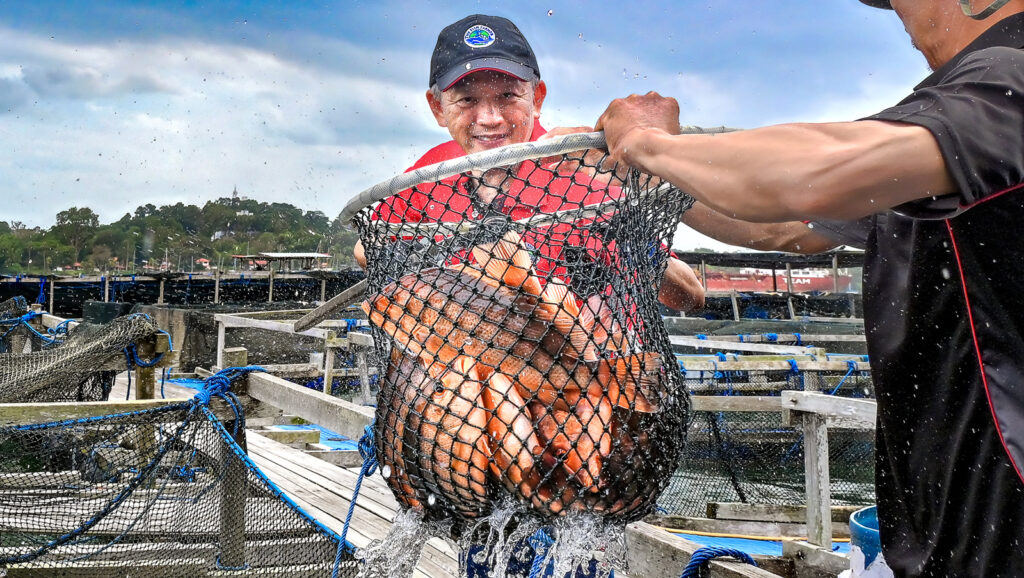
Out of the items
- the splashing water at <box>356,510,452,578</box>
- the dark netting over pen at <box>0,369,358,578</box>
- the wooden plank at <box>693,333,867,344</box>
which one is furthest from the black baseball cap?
the wooden plank at <box>693,333,867,344</box>

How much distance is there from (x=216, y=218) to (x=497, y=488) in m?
101

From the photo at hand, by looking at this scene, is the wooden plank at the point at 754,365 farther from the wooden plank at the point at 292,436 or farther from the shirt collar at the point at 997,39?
the shirt collar at the point at 997,39

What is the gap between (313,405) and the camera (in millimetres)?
3607

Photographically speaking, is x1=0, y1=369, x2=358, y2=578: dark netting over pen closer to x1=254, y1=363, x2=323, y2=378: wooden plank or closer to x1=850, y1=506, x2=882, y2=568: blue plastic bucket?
x1=850, y1=506, x2=882, y2=568: blue plastic bucket

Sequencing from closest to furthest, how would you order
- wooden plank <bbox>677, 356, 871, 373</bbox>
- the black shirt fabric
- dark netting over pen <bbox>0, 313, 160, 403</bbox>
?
the black shirt fabric, dark netting over pen <bbox>0, 313, 160, 403</bbox>, wooden plank <bbox>677, 356, 871, 373</bbox>

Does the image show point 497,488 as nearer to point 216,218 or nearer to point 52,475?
point 52,475

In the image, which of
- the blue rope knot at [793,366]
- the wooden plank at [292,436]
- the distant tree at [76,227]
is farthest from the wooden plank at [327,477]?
the distant tree at [76,227]

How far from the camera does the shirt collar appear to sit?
127cm

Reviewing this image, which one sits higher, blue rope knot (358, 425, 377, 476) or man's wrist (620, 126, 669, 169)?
man's wrist (620, 126, 669, 169)

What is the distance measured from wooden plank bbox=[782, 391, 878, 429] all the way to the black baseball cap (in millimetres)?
2068

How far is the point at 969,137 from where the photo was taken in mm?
1055

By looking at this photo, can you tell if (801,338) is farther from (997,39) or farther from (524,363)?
(524,363)

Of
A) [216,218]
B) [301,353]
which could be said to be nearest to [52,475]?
[301,353]

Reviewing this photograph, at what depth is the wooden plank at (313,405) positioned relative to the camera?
3.23m
